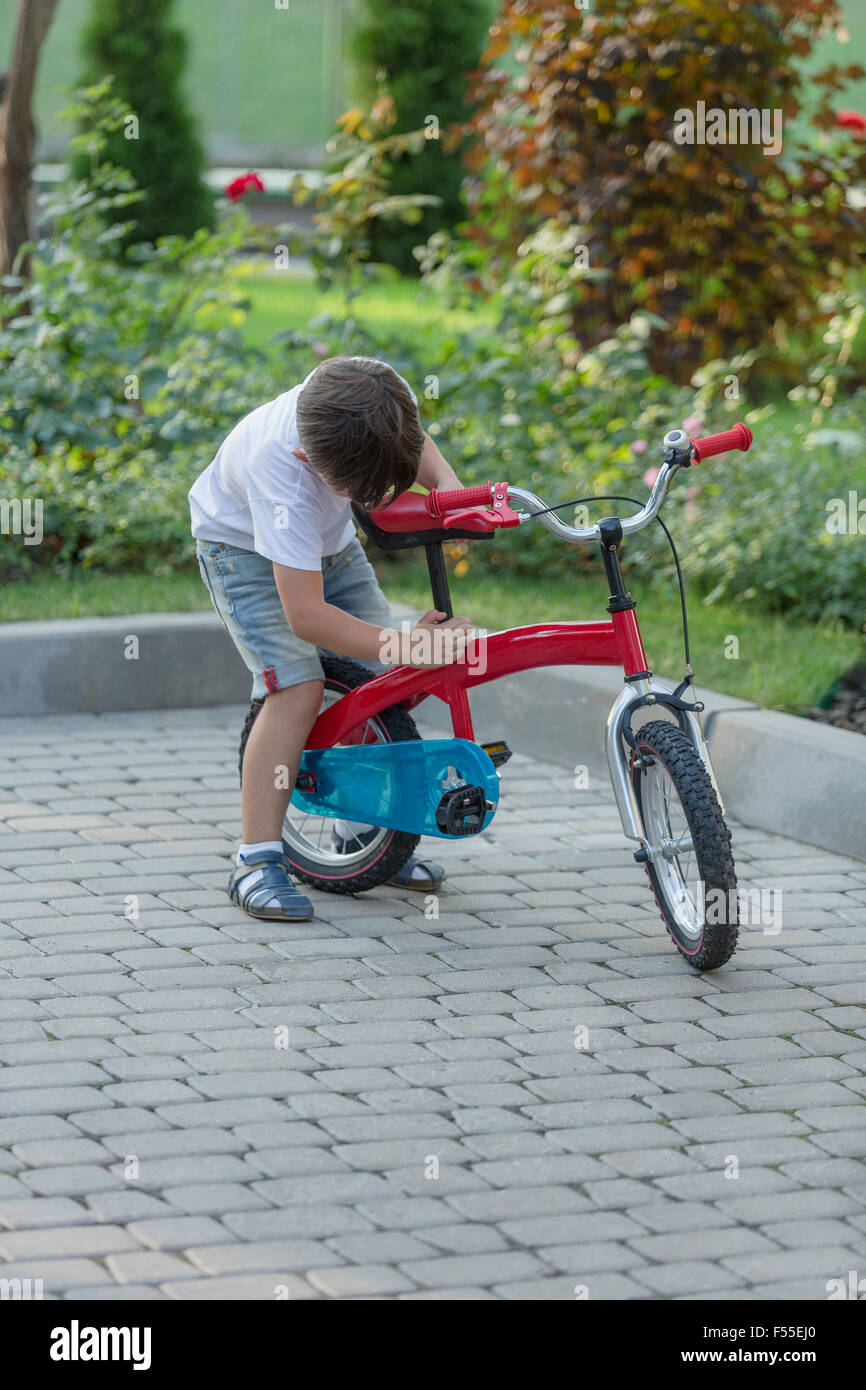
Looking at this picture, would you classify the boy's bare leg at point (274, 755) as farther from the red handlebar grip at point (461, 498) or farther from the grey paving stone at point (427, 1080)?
the red handlebar grip at point (461, 498)

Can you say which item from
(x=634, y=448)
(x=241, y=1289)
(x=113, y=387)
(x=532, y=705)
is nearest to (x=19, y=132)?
(x=113, y=387)

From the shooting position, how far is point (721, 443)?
4070mm

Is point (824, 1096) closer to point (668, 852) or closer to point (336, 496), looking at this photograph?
point (668, 852)

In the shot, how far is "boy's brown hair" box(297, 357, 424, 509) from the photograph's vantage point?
12.9 ft

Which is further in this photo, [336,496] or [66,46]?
[66,46]

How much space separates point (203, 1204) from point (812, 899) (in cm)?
215

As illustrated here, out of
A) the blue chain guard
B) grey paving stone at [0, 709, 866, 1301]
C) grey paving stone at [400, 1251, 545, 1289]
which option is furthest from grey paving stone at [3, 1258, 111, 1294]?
the blue chain guard

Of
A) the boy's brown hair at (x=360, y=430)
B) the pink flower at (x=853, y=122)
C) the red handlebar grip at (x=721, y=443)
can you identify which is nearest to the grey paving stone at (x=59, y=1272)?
the boy's brown hair at (x=360, y=430)

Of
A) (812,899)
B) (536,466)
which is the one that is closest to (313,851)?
(812,899)

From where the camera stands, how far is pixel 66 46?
32.5 metres

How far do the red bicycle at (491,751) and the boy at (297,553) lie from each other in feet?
0.40

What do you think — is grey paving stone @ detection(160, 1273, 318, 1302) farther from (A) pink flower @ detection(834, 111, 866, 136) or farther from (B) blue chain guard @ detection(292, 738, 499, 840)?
(A) pink flower @ detection(834, 111, 866, 136)
